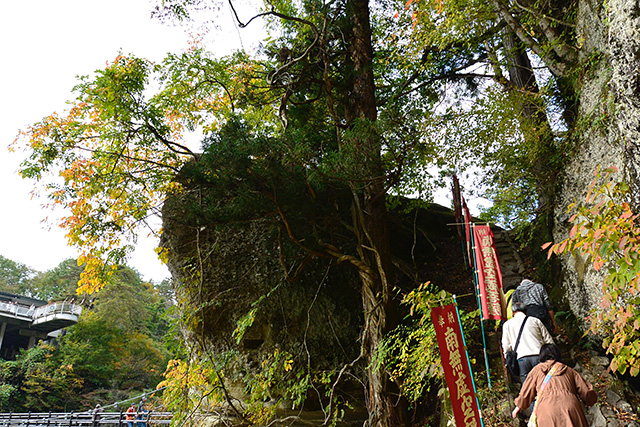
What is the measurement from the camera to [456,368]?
3742 millimetres

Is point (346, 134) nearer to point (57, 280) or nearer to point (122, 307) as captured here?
point (122, 307)

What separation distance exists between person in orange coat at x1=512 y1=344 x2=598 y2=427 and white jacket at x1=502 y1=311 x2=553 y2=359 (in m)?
0.62

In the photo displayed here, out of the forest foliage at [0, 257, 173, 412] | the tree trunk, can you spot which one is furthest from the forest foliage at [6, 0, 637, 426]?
the forest foliage at [0, 257, 173, 412]

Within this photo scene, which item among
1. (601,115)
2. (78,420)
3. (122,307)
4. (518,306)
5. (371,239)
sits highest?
(601,115)

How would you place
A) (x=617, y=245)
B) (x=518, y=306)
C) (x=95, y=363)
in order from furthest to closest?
(x=95, y=363) → (x=518, y=306) → (x=617, y=245)

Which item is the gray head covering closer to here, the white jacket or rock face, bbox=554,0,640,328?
the white jacket

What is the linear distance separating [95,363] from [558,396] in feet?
66.1

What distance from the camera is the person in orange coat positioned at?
2982 millimetres

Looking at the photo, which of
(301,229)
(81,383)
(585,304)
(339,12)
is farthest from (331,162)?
(81,383)

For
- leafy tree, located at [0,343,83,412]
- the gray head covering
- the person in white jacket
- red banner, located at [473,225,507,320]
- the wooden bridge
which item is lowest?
the wooden bridge

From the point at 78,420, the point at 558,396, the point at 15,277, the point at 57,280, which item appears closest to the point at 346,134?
the point at 558,396

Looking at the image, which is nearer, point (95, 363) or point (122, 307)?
point (95, 363)

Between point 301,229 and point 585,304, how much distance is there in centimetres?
442

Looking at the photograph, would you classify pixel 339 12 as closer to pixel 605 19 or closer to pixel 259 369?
pixel 605 19
